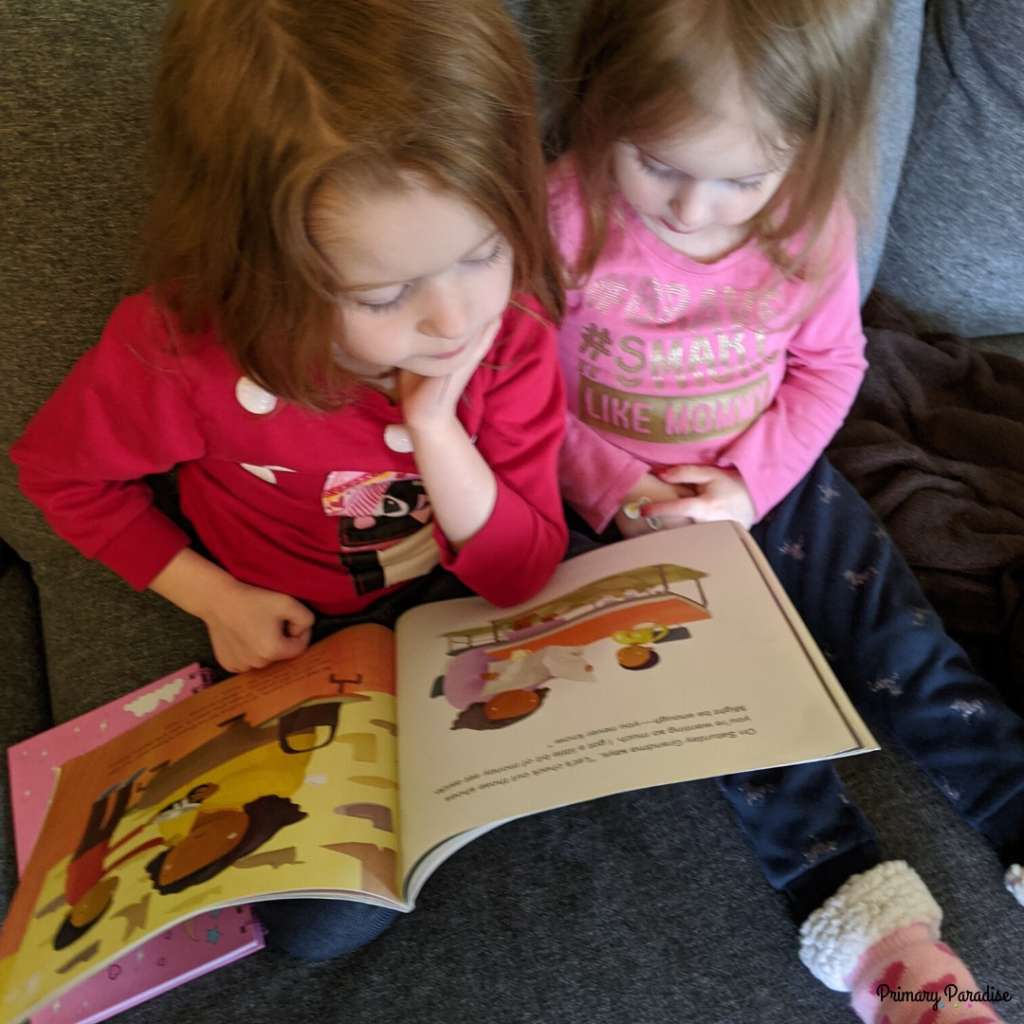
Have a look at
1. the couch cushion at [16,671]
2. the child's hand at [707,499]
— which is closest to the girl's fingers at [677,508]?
the child's hand at [707,499]

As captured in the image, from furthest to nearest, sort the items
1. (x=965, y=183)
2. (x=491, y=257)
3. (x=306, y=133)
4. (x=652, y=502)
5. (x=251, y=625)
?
(x=965, y=183) → (x=652, y=502) → (x=251, y=625) → (x=491, y=257) → (x=306, y=133)

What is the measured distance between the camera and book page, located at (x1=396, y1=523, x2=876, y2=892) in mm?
636

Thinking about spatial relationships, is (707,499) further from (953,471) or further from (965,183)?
(965,183)

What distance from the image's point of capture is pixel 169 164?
2.01 ft

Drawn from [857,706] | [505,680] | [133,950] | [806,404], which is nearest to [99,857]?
[133,950]

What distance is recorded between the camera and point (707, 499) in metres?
0.94

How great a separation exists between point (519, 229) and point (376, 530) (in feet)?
1.14

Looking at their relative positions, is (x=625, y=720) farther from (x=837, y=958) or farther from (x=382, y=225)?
(x=382, y=225)

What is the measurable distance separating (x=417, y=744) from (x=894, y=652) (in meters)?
0.48

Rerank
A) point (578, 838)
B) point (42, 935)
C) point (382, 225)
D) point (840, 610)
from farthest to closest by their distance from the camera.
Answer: point (840, 610) < point (578, 838) < point (42, 935) < point (382, 225)

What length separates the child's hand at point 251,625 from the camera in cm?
84

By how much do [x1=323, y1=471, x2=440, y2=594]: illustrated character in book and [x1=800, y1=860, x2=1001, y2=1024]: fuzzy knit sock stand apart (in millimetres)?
482

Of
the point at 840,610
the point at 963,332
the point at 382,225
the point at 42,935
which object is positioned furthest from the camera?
the point at 963,332

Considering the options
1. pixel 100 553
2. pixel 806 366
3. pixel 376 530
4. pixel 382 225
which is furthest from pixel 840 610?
pixel 100 553
